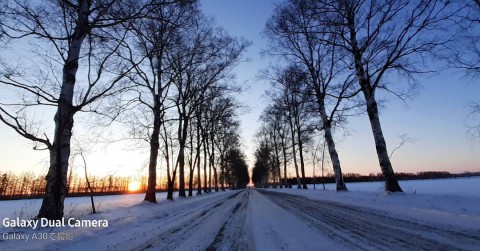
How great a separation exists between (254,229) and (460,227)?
3806 millimetres

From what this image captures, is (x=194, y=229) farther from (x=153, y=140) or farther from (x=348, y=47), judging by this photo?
(x=348, y=47)

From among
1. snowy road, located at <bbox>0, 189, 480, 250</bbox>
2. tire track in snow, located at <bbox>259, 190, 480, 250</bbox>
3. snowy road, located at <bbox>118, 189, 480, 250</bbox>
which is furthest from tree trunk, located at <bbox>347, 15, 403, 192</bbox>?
tire track in snow, located at <bbox>259, 190, 480, 250</bbox>

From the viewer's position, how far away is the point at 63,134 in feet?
27.0

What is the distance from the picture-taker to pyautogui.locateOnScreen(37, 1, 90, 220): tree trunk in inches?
306

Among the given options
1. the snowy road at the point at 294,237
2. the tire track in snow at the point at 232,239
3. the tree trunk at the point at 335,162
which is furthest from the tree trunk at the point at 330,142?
the tire track in snow at the point at 232,239

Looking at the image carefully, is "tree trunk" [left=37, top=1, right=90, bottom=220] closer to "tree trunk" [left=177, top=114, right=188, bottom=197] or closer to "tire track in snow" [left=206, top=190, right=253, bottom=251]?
"tire track in snow" [left=206, top=190, right=253, bottom=251]

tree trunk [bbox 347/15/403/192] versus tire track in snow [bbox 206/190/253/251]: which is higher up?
tree trunk [bbox 347/15/403/192]

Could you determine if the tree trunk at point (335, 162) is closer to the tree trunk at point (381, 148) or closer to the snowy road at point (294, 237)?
the tree trunk at point (381, 148)

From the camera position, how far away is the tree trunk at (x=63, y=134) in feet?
25.5

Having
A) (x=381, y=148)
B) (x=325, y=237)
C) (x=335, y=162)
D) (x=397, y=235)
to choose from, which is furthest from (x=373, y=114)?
(x=325, y=237)

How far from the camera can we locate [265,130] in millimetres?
50000

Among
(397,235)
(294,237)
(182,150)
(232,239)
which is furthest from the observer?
(182,150)

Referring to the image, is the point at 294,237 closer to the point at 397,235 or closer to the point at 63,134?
the point at 397,235

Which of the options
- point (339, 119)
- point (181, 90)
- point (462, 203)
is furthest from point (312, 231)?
point (181, 90)
